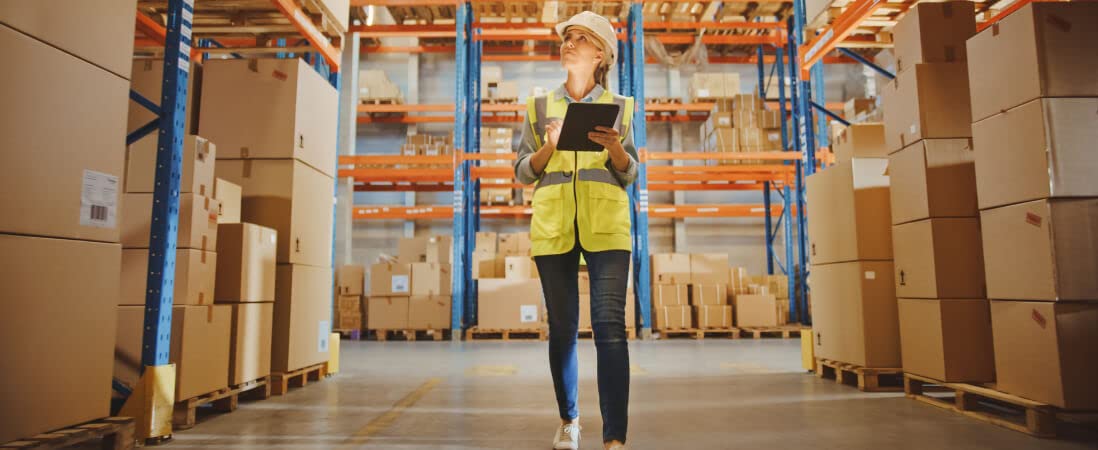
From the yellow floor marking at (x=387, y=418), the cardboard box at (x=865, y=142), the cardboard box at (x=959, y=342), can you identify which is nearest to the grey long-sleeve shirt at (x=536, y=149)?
the yellow floor marking at (x=387, y=418)

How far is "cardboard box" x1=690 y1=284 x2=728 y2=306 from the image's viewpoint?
8930 millimetres

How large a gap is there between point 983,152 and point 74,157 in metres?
3.85

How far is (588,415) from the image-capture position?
10.3 ft

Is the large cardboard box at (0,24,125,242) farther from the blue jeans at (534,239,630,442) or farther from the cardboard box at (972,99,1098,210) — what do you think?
the cardboard box at (972,99,1098,210)

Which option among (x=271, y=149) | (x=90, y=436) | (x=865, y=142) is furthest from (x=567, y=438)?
(x=865, y=142)

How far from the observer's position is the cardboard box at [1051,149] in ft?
8.45

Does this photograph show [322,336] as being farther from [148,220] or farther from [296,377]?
[148,220]

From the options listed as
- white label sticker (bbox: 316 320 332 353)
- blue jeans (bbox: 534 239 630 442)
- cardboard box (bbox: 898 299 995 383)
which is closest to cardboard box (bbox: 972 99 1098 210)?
cardboard box (bbox: 898 299 995 383)

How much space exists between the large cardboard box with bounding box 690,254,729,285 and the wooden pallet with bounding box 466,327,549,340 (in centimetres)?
241

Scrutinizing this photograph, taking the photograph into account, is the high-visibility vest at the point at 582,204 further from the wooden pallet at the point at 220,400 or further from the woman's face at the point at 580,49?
the wooden pallet at the point at 220,400

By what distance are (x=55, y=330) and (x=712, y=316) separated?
7.98 meters

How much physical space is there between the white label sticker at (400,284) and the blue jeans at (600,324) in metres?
6.86

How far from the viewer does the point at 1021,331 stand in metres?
2.73

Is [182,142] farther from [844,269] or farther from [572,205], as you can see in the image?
[844,269]
